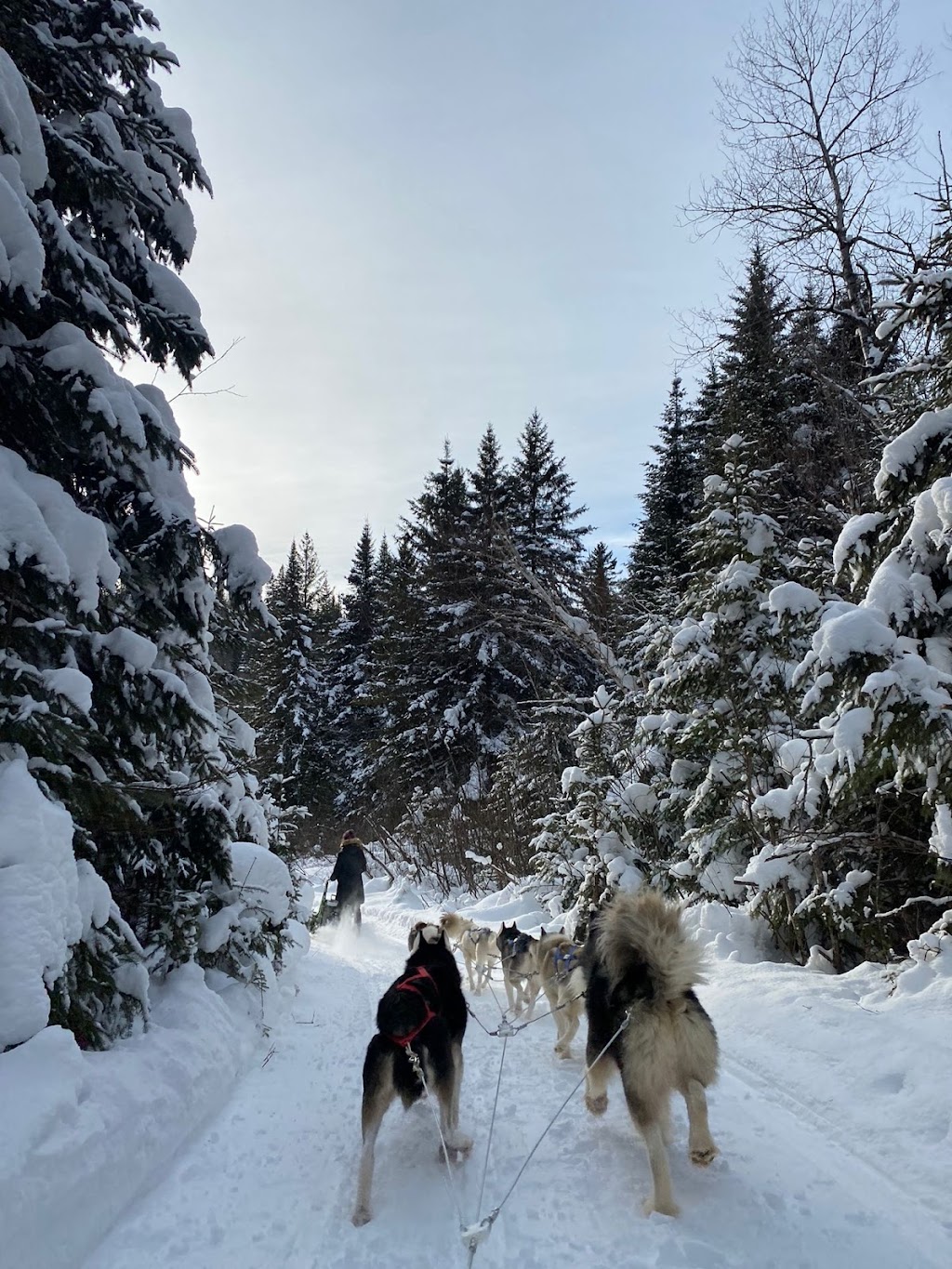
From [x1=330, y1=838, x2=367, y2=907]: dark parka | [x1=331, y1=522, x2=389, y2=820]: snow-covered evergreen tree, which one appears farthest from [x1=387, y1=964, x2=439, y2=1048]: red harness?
[x1=331, y1=522, x2=389, y2=820]: snow-covered evergreen tree

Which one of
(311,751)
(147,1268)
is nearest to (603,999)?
(147,1268)

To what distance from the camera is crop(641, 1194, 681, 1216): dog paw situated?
3.04m

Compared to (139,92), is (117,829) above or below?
below

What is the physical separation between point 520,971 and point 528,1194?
145 inches

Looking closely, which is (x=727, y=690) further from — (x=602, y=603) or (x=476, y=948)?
(x=602, y=603)

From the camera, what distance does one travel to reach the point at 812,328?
12.0m

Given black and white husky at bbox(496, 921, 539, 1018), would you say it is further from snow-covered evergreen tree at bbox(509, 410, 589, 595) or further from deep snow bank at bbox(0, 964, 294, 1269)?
snow-covered evergreen tree at bbox(509, 410, 589, 595)

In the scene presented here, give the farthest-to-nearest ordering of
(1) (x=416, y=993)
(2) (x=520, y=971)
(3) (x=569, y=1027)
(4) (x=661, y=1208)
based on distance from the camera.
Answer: (2) (x=520, y=971) → (3) (x=569, y=1027) → (1) (x=416, y=993) → (4) (x=661, y=1208)

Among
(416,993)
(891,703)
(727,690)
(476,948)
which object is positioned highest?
(727,690)

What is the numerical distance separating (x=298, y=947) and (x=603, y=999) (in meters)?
6.08

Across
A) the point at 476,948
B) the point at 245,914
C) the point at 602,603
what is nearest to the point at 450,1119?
the point at 245,914

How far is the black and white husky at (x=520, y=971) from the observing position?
6891 mm

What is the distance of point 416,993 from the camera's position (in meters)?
3.83

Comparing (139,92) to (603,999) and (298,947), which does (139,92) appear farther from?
(298,947)
